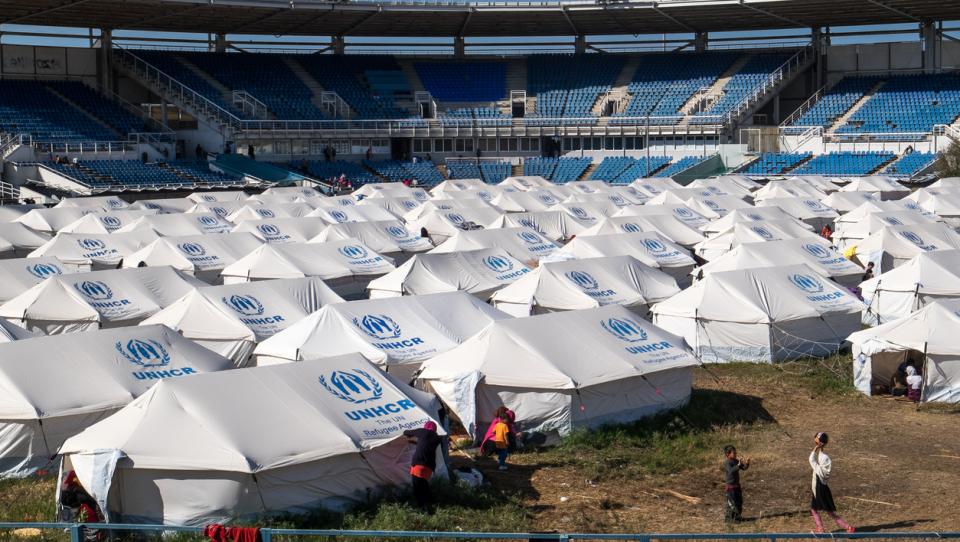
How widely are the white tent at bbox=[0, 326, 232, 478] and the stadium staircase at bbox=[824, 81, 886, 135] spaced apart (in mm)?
53785

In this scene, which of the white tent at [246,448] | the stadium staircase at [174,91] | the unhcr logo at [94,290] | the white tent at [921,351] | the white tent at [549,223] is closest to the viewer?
the white tent at [246,448]

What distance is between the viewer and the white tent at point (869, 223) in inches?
1387

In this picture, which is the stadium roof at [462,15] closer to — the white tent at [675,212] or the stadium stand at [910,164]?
the stadium stand at [910,164]

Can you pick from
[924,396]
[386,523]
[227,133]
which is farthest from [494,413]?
[227,133]

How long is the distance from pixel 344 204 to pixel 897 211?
730 inches

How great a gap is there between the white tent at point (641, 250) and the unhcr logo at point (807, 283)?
20.9 feet

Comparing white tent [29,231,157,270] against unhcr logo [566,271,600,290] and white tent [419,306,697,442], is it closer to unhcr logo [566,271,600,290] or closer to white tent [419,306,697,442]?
unhcr logo [566,271,600,290]

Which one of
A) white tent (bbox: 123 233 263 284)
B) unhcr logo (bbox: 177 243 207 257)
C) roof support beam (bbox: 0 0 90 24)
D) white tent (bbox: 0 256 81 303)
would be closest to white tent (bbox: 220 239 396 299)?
white tent (bbox: 123 233 263 284)

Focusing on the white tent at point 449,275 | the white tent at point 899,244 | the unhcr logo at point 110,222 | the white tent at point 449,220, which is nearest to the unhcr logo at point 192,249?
the white tent at point 449,275

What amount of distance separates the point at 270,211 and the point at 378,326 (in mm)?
23203

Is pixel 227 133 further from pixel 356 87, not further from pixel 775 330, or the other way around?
pixel 775 330

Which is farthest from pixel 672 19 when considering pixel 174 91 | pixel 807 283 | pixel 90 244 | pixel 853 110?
pixel 807 283

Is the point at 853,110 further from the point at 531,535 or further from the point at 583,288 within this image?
the point at 531,535

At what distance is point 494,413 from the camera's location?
1753cm
